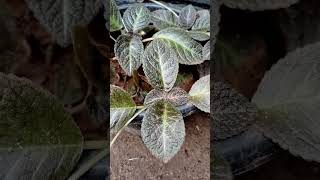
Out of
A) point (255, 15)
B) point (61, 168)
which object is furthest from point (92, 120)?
point (255, 15)

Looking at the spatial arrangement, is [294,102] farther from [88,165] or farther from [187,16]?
[88,165]

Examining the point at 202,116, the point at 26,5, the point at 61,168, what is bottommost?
the point at 61,168

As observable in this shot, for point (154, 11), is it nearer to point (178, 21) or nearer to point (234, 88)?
point (178, 21)

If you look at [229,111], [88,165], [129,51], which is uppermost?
[129,51]

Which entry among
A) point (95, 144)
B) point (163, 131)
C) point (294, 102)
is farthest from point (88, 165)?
point (294, 102)

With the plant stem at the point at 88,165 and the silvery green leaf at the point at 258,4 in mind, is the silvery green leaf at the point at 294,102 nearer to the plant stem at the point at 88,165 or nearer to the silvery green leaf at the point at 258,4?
the silvery green leaf at the point at 258,4

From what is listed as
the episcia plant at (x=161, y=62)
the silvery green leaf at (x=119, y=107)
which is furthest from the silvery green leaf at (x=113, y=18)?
the silvery green leaf at (x=119, y=107)

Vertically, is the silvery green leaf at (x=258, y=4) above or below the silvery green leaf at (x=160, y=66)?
above
